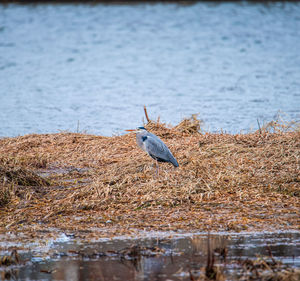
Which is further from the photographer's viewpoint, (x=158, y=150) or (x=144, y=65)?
(x=144, y=65)

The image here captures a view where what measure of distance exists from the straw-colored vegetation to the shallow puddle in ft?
1.27

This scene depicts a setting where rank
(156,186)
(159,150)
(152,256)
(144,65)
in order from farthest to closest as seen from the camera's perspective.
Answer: (144,65) < (159,150) < (156,186) < (152,256)

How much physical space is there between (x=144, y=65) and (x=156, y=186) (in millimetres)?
22400

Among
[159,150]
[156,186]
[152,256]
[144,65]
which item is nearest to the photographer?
[152,256]

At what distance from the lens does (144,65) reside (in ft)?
97.1

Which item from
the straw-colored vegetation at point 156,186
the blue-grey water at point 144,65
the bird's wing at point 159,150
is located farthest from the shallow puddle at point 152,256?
the blue-grey water at point 144,65

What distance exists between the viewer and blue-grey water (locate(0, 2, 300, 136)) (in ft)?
53.1

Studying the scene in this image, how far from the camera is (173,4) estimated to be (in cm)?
4847

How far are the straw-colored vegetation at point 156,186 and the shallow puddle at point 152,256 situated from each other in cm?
39

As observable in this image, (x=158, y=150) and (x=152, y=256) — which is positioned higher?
(x=152, y=256)

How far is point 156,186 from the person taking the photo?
7652 millimetres

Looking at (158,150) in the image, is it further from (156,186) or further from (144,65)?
(144,65)

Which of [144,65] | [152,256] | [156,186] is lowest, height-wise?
[144,65]

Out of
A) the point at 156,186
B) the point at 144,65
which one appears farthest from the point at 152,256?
the point at 144,65
